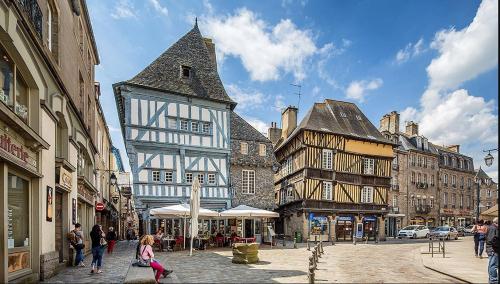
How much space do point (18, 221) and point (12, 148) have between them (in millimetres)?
1697

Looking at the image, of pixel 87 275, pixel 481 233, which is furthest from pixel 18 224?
pixel 481 233

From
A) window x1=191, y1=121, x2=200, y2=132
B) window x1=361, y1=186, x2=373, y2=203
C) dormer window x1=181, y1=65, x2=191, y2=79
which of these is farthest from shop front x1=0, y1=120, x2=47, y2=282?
window x1=361, y1=186, x2=373, y2=203

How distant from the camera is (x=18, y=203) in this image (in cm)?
734

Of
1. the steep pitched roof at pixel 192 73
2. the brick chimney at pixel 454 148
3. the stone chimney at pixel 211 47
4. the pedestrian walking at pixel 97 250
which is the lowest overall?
the pedestrian walking at pixel 97 250

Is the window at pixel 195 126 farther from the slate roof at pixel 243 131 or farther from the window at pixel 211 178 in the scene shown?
the slate roof at pixel 243 131

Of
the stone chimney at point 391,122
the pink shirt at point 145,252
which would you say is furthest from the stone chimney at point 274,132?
the pink shirt at point 145,252

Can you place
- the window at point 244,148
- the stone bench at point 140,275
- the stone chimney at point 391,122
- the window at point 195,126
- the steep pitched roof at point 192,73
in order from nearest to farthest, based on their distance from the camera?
the stone bench at point 140,275 < the steep pitched roof at point 192,73 < the window at point 195,126 < the window at point 244,148 < the stone chimney at point 391,122

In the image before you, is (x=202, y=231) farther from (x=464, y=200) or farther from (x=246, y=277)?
(x=464, y=200)

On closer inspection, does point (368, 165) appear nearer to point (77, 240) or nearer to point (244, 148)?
point (244, 148)

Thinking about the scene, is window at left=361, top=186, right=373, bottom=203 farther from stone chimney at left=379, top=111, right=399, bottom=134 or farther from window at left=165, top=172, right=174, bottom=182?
window at left=165, top=172, right=174, bottom=182

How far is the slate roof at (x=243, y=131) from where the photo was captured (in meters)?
24.7

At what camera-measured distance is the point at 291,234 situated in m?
27.6

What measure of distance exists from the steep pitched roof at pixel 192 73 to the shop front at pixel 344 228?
501 inches

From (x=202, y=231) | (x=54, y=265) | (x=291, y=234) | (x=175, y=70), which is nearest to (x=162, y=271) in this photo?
(x=54, y=265)
